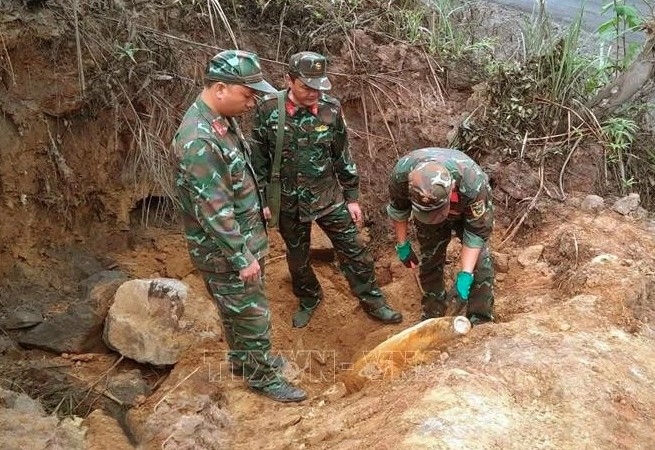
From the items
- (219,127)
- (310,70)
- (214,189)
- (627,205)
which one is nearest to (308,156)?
(310,70)

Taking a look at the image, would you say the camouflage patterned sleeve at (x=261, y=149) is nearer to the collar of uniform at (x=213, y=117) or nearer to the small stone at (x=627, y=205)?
the collar of uniform at (x=213, y=117)

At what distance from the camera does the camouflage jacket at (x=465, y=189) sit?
11.6 feet

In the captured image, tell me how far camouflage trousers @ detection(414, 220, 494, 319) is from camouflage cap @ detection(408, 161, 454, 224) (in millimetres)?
439

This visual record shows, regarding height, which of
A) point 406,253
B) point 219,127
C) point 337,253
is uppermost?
point 219,127

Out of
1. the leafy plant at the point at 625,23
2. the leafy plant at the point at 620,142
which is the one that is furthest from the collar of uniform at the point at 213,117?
the leafy plant at the point at 625,23

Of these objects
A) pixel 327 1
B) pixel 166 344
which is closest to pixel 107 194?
pixel 166 344

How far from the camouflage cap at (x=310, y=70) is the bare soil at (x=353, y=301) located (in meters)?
1.55

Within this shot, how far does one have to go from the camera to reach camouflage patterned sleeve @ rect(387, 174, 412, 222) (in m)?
3.72

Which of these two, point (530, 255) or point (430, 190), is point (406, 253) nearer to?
point (430, 190)

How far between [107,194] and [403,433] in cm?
289

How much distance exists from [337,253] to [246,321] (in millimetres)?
1117

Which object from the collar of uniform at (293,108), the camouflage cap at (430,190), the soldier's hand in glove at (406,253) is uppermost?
the collar of uniform at (293,108)

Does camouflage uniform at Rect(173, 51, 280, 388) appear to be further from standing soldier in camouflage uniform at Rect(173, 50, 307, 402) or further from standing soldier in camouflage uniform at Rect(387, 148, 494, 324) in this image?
standing soldier in camouflage uniform at Rect(387, 148, 494, 324)

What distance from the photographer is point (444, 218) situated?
3.48 meters
